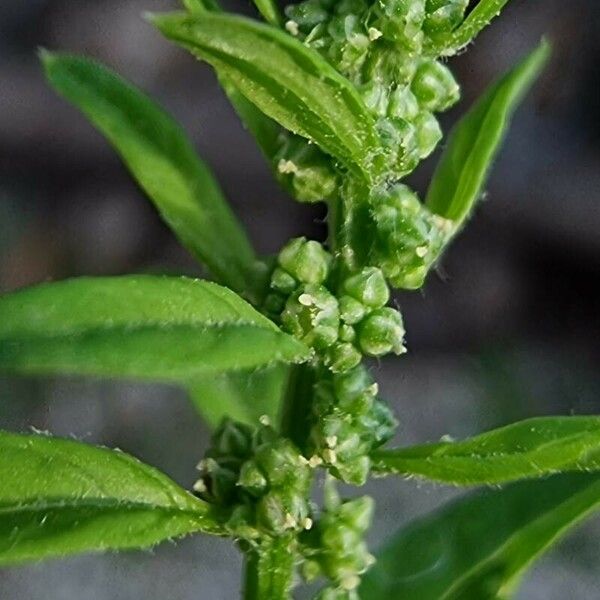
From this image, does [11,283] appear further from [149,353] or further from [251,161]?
[149,353]

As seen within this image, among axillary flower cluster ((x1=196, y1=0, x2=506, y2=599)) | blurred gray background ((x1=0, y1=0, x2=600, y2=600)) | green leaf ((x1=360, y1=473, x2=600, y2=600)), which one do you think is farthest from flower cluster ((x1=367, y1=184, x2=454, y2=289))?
blurred gray background ((x1=0, y1=0, x2=600, y2=600))

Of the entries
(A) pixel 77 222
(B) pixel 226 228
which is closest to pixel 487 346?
(A) pixel 77 222

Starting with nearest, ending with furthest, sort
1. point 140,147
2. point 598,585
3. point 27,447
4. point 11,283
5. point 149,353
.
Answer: point 149,353 < point 27,447 < point 140,147 < point 598,585 < point 11,283

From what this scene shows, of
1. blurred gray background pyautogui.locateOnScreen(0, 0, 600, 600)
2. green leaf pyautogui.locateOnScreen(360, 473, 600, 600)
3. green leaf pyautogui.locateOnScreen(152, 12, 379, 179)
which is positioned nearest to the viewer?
green leaf pyautogui.locateOnScreen(152, 12, 379, 179)

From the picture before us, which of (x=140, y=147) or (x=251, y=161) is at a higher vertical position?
(x=140, y=147)

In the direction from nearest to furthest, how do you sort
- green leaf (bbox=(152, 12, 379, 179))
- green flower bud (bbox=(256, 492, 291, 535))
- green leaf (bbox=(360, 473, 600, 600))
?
1. green leaf (bbox=(152, 12, 379, 179))
2. green flower bud (bbox=(256, 492, 291, 535))
3. green leaf (bbox=(360, 473, 600, 600))

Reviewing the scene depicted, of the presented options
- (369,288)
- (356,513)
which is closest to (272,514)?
(356,513)

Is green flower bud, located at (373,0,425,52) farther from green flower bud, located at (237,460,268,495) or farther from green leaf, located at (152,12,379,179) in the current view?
green flower bud, located at (237,460,268,495)

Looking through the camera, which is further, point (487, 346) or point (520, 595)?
point (487, 346)
